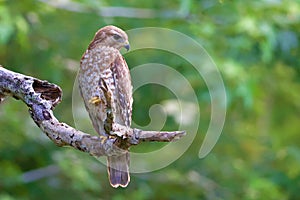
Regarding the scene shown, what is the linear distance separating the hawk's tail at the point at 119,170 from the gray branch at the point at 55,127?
0.22 m

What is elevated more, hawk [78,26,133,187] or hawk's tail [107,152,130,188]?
hawk [78,26,133,187]

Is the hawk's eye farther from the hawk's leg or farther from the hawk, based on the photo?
the hawk's leg

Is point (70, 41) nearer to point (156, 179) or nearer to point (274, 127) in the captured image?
point (156, 179)

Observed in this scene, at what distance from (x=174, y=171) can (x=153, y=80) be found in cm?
115

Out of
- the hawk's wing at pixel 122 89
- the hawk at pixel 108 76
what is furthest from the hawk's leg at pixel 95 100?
the hawk's wing at pixel 122 89

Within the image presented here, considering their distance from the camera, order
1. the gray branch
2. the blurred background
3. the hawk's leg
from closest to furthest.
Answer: the gray branch
the hawk's leg
the blurred background

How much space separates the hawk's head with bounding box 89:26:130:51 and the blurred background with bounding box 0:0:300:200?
94.9 inches

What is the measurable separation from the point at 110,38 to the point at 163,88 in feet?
12.5

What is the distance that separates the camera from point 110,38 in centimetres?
196

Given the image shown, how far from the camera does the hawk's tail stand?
206 centimetres

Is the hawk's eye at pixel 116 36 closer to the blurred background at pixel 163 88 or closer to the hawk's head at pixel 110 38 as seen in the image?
the hawk's head at pixel 110 38

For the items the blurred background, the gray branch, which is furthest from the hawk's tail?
the blurred background

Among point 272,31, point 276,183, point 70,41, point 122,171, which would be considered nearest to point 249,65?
point 272,31

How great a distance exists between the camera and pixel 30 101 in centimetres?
197
